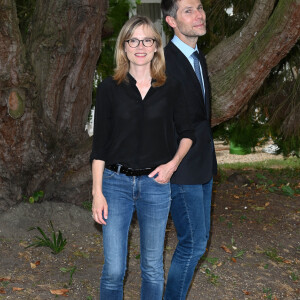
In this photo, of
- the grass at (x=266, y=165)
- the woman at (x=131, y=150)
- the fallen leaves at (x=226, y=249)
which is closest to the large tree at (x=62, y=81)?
the fallen leaves at (x=226, y=249)

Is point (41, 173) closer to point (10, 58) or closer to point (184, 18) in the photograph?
point (10, 58)

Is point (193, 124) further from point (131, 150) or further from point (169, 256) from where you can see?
point (169, 256)

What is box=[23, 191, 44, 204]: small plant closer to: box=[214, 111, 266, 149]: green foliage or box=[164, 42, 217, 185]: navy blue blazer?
box=[164, 42, 217, 185]: navy blue blazer

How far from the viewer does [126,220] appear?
3.01 meters

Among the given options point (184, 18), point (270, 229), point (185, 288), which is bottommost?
point (270, 229)

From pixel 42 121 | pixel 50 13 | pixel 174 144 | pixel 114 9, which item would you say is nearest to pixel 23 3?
pixel 114 9

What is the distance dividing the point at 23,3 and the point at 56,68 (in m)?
2.01

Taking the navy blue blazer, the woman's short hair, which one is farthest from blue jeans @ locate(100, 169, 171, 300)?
the woman's short hair

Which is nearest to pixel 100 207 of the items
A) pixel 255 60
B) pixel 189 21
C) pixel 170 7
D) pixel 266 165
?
pixel 189 21

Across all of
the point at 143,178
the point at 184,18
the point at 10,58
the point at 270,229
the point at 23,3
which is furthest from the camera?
the point at 23,3

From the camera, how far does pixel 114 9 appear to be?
24.4 ft

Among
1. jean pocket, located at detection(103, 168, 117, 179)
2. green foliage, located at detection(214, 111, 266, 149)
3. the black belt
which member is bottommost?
green foliage, located at detection(214, 111, 266, 149)

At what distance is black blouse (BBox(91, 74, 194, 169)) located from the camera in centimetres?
297

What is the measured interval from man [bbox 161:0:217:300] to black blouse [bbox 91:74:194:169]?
→ 324 millimetres
